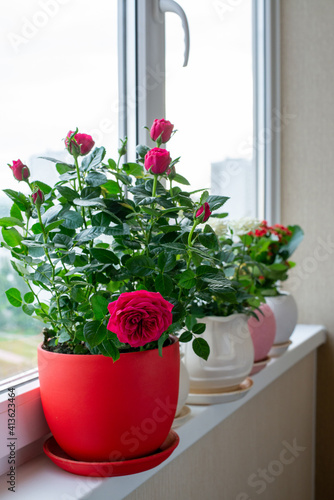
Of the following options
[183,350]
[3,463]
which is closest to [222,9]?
[183,350]

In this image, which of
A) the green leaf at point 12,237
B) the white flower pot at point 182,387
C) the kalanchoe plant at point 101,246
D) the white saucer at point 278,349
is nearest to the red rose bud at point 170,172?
the kalanchoe plant at point 101,246

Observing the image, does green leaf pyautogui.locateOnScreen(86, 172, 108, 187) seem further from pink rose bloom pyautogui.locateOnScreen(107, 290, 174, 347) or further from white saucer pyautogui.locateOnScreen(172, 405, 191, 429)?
white saucer pyautogui.locateOnScreen(172, 405, 191, 429)

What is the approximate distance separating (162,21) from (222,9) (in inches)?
16.2

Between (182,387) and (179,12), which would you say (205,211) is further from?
(179,12)

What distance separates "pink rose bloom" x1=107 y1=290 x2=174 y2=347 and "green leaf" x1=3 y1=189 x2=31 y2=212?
7.1 inches

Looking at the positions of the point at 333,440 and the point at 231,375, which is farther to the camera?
the point at 333,440

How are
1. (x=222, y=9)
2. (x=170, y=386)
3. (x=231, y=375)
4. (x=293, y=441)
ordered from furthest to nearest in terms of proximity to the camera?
(x=293, y=441), (x=222, y=9), (x=231, y=375), (x=170, y=386)

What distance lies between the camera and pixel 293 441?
1538mm

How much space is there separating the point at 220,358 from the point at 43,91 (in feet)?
1.84

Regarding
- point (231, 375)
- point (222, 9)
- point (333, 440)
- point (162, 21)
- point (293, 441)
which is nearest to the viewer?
point (231, 375)

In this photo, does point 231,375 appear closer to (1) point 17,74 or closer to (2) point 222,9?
(1) point 17,74

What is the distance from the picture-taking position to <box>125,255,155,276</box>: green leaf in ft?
2.13

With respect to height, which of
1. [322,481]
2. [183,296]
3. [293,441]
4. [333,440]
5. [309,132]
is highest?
[309,132]

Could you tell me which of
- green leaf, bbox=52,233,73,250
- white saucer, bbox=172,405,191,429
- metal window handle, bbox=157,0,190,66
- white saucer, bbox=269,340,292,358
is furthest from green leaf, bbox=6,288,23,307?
white saucer, bbox=269,340,292,358
